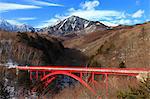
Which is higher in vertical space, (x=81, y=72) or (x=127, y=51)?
(x=127, y=51)

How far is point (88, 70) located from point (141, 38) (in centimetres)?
4485

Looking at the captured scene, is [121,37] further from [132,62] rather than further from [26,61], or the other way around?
[26,61]

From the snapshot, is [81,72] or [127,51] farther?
[127,51]

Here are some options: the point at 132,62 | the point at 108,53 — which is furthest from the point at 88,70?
the point at 108,53

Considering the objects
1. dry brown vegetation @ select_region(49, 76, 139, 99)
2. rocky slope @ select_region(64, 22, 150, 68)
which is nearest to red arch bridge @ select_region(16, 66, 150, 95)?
dry brown vegetation @ select_region(49, 76, 139, 99)

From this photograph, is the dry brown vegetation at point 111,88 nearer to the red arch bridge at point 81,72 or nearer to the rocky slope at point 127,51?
the red arch bridge at point 81,72

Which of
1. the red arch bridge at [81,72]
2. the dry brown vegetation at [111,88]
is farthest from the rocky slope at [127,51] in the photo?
the dry brown vegetation at [111,88]

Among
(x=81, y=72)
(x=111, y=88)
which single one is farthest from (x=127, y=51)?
(x=111, y=88)

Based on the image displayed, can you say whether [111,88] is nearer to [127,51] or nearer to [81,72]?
[81,72]

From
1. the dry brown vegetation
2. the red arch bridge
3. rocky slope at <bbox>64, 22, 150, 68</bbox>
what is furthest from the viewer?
rocky slope at <bbox>64, 22, 150, 68</bbox>

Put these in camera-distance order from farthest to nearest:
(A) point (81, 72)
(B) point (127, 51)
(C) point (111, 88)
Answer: (B) point (127, 51), (A) point (81, 72), (C) point (111, 88)

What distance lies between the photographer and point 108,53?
71.6 metres

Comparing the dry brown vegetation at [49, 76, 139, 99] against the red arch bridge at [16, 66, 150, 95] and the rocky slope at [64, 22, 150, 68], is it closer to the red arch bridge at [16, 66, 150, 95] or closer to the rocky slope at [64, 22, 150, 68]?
the red arch bridge at [16, 66, 150, 95]

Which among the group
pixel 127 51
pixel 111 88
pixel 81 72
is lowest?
pixel 81 72
